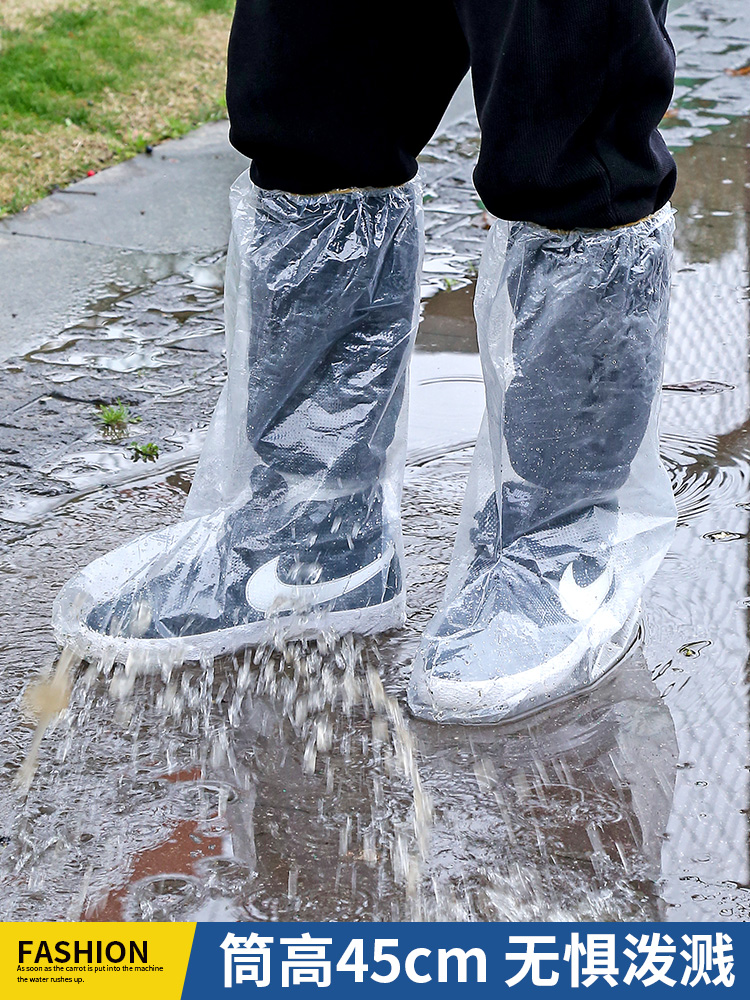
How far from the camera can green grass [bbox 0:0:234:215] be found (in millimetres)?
4332

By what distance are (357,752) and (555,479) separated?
1.59ft

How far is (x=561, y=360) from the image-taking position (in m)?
1.85

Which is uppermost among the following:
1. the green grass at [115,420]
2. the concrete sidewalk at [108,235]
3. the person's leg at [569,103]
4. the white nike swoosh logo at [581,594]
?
the person's leg at [569,103]

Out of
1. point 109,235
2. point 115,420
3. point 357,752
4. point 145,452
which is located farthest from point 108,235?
point 357,752

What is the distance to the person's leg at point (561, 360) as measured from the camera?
5.49 feet

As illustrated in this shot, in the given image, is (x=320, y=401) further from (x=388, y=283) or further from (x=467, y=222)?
(x=467, y=222)

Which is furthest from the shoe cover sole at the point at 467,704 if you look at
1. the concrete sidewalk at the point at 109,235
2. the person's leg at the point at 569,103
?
the concrete sidewalk at the point at 109,235

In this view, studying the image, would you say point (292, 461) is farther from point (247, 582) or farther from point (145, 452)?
point (145, 452)

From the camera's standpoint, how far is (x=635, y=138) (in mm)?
1719

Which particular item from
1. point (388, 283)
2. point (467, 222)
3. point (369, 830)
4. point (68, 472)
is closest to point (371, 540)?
point (388, 283)

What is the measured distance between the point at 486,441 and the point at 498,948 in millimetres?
764

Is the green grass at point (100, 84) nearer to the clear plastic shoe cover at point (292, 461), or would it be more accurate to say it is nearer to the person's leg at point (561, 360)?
the clear plastic shoe cover at point (292, 461)

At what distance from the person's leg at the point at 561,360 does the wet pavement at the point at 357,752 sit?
0.11m

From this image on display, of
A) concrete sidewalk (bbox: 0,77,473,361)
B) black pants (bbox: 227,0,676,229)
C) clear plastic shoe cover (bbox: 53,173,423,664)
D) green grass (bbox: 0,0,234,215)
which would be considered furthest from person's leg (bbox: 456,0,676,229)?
green grass (bbox: 0,0,234,215)
